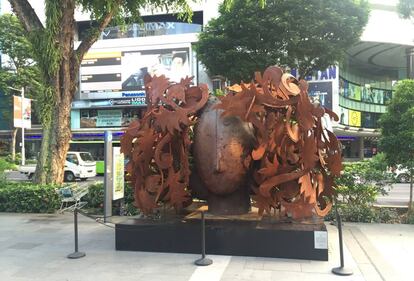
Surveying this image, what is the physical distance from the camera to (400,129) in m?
11.9

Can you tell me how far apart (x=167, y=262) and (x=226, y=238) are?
3.69 feet

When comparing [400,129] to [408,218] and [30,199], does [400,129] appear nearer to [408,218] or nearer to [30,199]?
[408,218]

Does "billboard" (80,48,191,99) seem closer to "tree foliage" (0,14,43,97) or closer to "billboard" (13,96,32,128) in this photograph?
"tree foliage" (0,14,43,97)

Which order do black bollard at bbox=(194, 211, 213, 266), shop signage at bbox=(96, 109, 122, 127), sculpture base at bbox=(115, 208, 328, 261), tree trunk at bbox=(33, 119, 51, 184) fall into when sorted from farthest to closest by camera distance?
1. shop signage at bbox=(96, 109, 122, 127)
2. tree trunk at bbox=(33, 119, 51, 184)
3. sculpture base at bbox=(115, 208, 328, 261)
4. black bollard at bbox=(194, 211, 213, 266)

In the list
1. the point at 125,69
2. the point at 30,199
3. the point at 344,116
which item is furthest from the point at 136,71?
the point at 30,199

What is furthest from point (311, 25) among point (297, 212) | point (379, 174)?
point (297, 212)

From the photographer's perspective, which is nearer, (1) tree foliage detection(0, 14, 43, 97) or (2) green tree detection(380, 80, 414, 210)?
(2) green tree detection(380, 80, 414, 210)

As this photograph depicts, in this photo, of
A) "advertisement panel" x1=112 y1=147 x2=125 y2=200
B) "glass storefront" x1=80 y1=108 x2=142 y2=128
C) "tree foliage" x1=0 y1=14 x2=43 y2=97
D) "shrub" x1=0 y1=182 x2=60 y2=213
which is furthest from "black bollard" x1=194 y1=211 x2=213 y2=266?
"glass storefront" x1=80 y1=108 x2=142 y2=128

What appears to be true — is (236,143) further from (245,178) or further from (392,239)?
(392,239)

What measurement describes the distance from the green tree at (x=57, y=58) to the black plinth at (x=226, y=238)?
6256mm

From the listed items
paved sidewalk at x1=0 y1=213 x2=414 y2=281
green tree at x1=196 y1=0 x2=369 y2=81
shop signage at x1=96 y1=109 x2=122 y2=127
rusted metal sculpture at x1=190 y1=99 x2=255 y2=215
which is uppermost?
green tree at x1=196 y1=0 x2=369 y2=81

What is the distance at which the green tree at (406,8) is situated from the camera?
12.5 meters

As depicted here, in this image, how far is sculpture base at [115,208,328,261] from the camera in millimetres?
7656

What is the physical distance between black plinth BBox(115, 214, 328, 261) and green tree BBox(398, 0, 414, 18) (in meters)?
7.80
